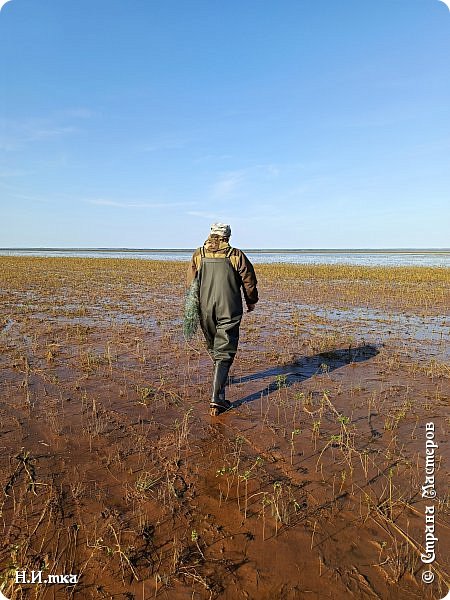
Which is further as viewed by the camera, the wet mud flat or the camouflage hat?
the camouflage hat

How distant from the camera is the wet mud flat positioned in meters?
2.52

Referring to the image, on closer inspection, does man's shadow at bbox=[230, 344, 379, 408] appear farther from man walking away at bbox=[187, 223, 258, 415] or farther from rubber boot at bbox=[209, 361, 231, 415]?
man walking away at bbox=[187, 223, 258, 415]

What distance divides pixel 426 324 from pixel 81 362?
387 inches

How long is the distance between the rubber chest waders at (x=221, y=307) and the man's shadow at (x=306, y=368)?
1.89 feet

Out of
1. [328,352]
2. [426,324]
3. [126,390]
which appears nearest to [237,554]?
[126,390]

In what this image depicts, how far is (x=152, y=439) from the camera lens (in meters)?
4.28

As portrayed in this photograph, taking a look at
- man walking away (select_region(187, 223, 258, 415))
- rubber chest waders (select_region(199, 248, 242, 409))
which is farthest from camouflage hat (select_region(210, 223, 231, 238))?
rubber chest waders (select_region(199, 248, 242, 409))

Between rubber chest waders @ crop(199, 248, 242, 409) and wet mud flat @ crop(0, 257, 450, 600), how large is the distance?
1.89 ft

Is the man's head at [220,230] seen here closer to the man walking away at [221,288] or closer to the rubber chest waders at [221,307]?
the man walking away at [221,288]

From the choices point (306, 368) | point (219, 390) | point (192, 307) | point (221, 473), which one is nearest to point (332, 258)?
point (306, 368)

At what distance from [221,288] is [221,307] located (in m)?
0.27

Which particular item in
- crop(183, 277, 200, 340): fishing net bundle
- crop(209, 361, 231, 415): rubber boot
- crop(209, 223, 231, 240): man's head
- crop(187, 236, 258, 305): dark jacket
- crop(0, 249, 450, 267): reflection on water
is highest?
crop(0, 249, 450, 267): reflection on water

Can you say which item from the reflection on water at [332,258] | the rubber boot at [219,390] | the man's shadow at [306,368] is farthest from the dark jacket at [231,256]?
the reflection on water at [332,258]

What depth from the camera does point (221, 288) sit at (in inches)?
209
